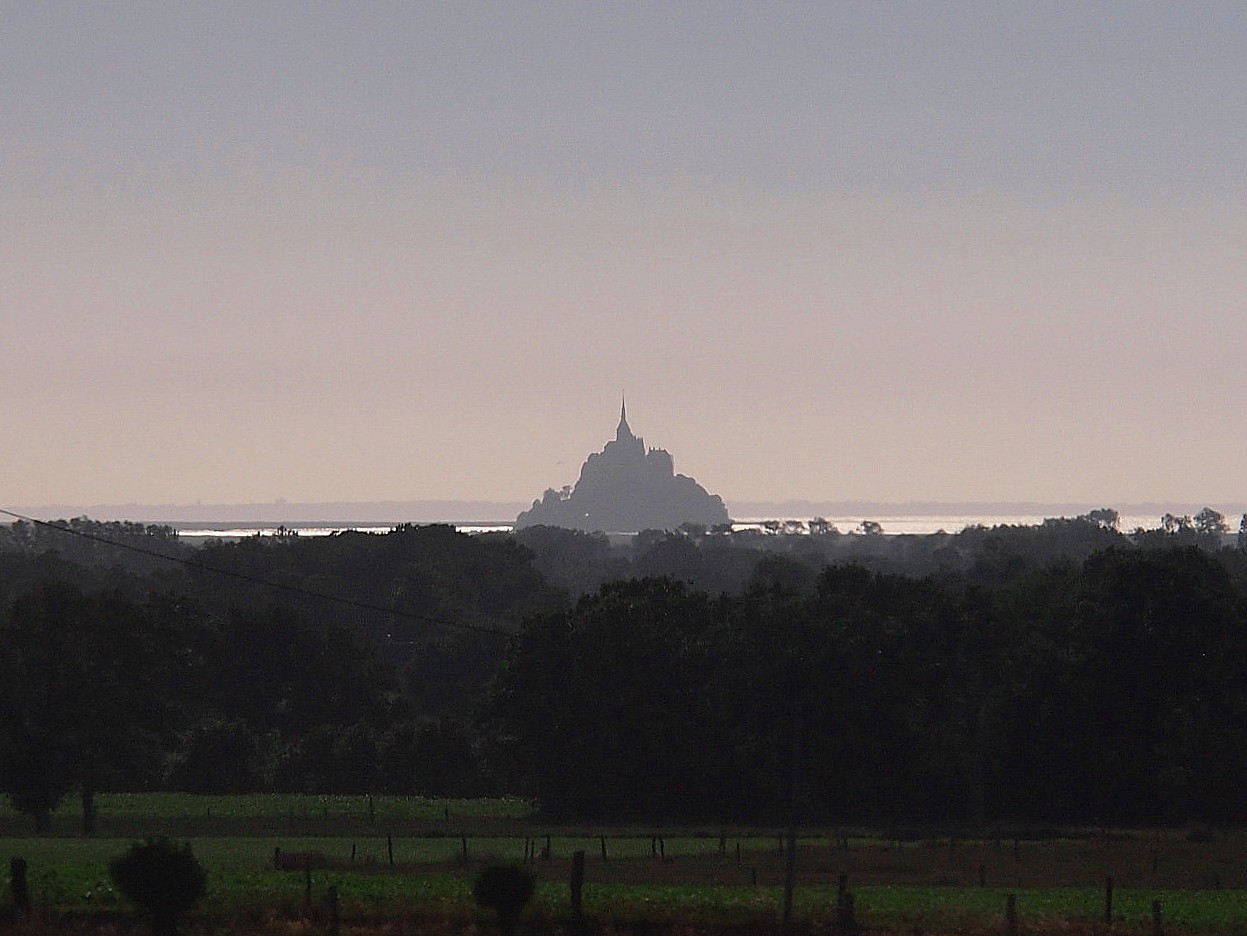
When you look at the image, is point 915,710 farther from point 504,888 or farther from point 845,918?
point 504,888

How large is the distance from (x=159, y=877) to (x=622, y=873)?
2494cm

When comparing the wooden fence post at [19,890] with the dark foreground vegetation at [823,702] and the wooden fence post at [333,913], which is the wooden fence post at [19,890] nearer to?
the wooden fence post at [333,913]

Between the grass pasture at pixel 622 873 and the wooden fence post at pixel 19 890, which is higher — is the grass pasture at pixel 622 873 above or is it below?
below

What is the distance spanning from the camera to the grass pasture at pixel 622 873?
49.1 metres

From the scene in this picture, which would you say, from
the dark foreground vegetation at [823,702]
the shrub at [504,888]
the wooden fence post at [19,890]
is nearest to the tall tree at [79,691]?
the dark foreground vegetation at [823,702]

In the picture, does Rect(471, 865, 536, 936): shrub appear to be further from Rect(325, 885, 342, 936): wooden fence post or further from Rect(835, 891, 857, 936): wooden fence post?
Rect(835, 891, 857, 936): wooden fence post

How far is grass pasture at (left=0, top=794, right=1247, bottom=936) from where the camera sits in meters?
49.1

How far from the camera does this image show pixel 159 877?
42656 mm

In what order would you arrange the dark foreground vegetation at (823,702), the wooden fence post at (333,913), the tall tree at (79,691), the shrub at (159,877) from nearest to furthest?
the shrub at (159,877)
the wooden fence post at (333,913)
the tall tree at (79,691)
the dark foreground vegetation at (823,702)

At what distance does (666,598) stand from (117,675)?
3117 cm

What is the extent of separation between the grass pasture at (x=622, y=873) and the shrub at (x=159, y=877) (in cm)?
315

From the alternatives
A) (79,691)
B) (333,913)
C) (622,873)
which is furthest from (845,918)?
(79,691)

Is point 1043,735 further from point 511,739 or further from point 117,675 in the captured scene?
point 117,675

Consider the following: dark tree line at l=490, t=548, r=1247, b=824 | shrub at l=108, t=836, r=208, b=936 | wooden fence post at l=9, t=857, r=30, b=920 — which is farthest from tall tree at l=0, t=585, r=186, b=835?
shrub at l=108, t=836, r=208, b=936
